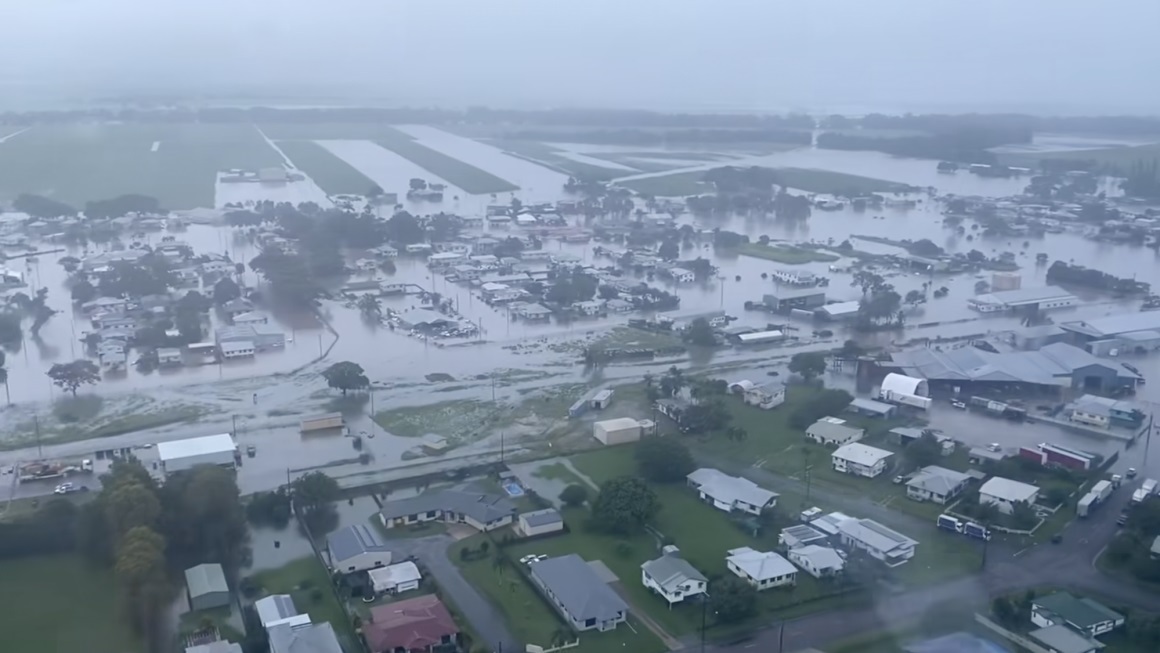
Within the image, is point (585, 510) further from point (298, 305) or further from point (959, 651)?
point (298, 305)

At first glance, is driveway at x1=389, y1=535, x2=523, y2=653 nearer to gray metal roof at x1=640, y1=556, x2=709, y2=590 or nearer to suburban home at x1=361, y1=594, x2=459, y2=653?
suburban home at x1=361, y1=594, x2=459, y2=653

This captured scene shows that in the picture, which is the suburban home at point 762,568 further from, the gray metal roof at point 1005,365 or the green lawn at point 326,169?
the green lawn at point 326,169

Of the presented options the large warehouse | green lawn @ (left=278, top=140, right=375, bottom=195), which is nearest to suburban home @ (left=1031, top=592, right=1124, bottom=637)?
the large warehouse

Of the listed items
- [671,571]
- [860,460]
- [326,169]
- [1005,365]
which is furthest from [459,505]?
[326,169]

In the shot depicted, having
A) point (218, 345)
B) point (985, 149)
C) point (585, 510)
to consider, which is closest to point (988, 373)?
point (585, 510)

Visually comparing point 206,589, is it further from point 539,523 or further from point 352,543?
point 539,523
